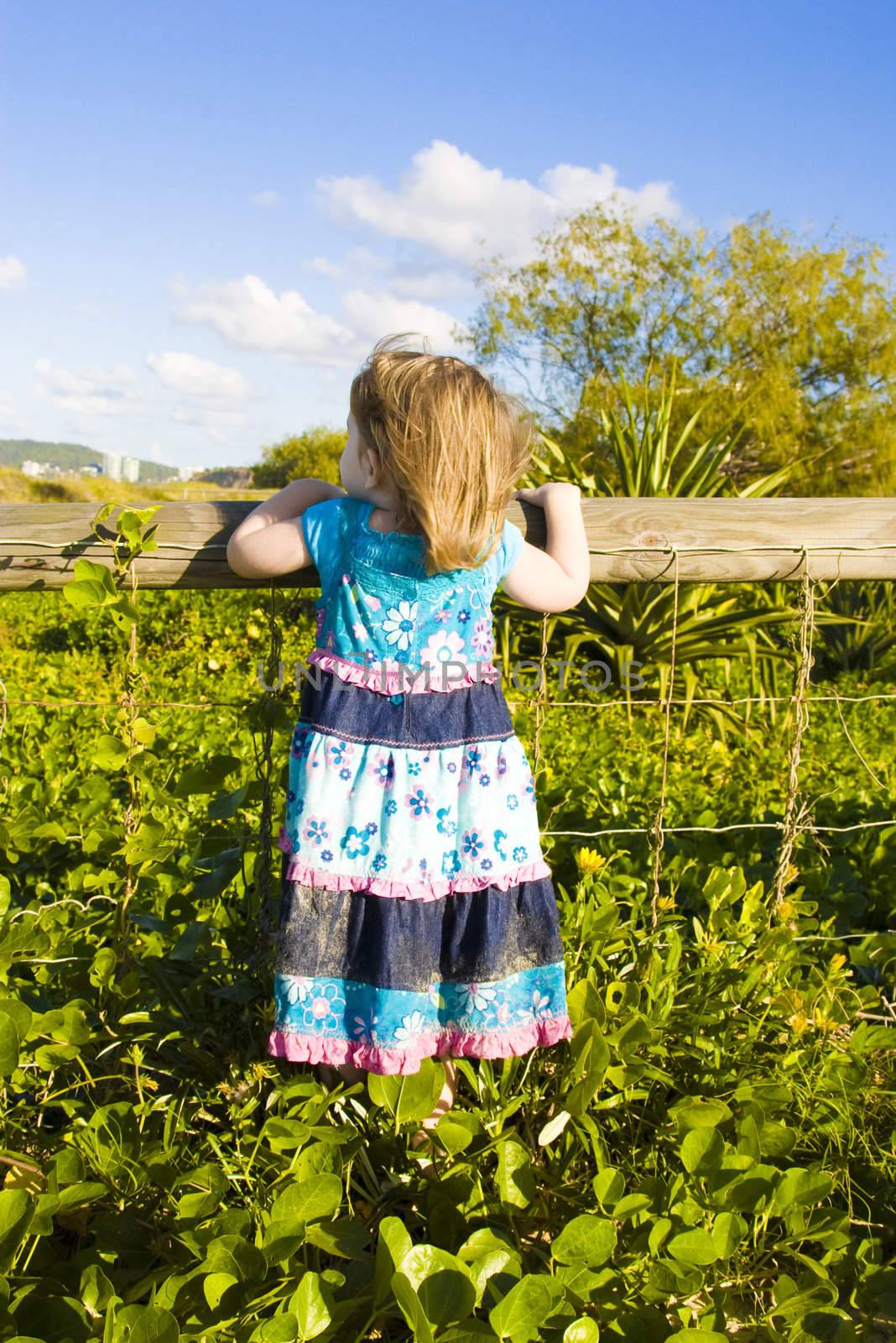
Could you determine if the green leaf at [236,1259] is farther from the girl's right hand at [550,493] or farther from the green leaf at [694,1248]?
the girl's right hand at [550,493]

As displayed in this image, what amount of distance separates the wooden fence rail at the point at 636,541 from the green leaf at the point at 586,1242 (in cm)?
116

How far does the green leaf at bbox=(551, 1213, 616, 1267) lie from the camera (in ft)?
4.50

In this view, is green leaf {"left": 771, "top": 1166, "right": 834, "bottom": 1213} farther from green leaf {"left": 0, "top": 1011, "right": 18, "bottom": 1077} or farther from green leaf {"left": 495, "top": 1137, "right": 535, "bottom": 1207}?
green leaf {"left": 0, "top": 1011, "right": 18, "bottom": 1077}

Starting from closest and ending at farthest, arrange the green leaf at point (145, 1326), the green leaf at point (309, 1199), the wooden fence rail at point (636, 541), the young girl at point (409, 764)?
the green leaf at point (145, 1326) < the green leaf at point (309, 1199) < the young girl at point (409, 764) < the wooden fence rail at point (636, 541)

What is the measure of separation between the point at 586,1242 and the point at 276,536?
120cm

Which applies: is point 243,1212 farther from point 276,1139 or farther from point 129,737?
point 129,737

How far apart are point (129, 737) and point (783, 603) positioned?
16.3 ft

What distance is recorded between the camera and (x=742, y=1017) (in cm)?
191

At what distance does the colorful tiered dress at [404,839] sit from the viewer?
5.37 feet

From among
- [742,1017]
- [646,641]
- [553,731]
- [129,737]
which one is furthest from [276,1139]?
[646,641]

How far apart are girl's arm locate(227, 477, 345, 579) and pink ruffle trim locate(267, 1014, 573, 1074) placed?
2.63 ft

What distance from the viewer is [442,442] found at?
1568 millimetres

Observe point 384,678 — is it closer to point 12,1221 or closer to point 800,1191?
point 12,1221

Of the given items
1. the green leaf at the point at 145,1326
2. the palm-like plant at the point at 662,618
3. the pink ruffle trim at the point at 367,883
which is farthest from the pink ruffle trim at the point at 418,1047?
the palm-like plant at the point at 662,618
